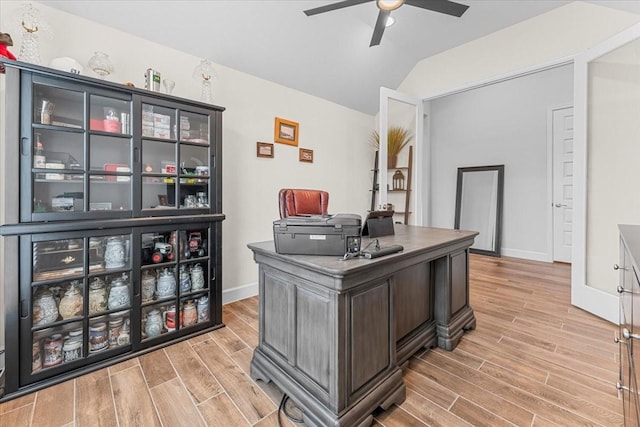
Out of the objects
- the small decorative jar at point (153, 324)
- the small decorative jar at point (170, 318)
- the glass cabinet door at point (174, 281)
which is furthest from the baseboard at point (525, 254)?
the small decorative jar at point (153, 324)

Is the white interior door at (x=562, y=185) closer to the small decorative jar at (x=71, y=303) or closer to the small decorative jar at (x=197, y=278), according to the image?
the small decorative jar at (x=197, y=278)

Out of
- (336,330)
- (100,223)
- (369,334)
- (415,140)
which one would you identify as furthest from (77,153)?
(415,140)

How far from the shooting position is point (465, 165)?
203 inches

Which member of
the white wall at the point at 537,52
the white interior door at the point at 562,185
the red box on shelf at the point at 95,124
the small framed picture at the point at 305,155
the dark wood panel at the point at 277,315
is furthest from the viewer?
the white interior door at the point at 562,185

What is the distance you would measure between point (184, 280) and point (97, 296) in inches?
21.3

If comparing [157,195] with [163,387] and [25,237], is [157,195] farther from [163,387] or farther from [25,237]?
[163,387]

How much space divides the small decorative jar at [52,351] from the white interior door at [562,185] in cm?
587

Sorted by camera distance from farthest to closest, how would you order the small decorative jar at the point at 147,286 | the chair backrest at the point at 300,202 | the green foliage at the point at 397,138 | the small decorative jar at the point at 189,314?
the green foliage at the point at 397,138, the chair backrest at the point at 300,202, the small decorative jar at the point at 189,314, the small decorative jar at the point at 147,286

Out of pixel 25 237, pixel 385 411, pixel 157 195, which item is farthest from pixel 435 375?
pixel 25 237

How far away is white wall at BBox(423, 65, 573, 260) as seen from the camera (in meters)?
4.38

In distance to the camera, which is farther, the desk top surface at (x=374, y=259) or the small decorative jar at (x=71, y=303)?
the small decorative jar at (x=71, y=303)

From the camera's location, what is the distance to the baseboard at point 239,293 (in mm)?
2840

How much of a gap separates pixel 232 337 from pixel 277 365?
0.80m

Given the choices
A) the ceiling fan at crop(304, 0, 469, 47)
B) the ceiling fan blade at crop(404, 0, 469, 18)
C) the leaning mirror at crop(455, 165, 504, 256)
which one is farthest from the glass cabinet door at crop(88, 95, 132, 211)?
the leaning mirror at crop(455, 165, 504, 256)
